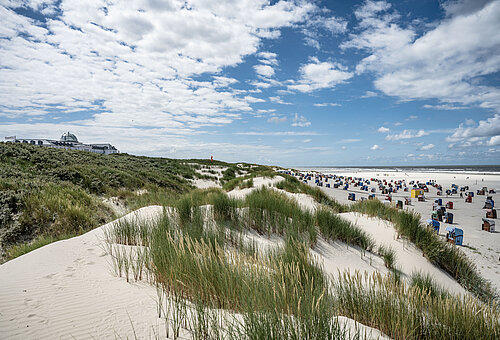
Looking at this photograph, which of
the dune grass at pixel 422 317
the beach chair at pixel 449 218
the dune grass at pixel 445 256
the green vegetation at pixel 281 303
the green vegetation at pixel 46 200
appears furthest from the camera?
the beach chair at pixel 449 218

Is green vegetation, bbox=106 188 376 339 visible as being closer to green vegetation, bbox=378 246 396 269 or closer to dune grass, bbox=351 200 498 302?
green vegetation, bbox=378 246 396 269

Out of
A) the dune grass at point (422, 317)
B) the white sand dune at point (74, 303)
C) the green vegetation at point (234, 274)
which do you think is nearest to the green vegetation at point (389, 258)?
the green vegetation at point (234, 274)

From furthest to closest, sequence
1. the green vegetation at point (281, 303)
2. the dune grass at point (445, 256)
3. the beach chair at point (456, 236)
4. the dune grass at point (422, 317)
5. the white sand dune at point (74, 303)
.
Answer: the beach chair at point (456, 236)
the dune grass at point (445, 256)
the dune grass at point (422, 317)
the white sand dune at point (74, 303)
the green vegetation at point (281, 303)

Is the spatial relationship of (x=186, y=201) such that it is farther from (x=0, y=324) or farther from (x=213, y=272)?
(x=0, y=324)

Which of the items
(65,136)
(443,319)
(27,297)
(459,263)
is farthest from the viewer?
(65,136)

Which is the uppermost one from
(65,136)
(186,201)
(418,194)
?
(65,136)

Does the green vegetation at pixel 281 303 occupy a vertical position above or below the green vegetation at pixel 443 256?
above

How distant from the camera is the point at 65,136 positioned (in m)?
66.8

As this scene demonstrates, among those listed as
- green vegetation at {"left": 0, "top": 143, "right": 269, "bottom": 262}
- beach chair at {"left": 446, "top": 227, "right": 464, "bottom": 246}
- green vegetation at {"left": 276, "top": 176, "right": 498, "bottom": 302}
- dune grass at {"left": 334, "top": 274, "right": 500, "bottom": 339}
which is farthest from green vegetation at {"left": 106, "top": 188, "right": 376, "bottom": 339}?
beach chair at {"left": 446, "top": 227, "right": 464, "bottom": 246}

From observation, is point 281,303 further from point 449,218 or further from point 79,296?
point 449,218

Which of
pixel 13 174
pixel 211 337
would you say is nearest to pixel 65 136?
pixel 13 174

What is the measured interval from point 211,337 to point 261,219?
420 centimetres

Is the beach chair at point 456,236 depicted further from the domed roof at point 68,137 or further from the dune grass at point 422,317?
the domed roof at point 68,137

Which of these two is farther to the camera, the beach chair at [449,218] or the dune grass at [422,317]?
the beach chair at [449,218]
